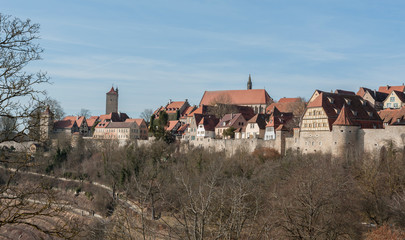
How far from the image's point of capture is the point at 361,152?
1542 inches

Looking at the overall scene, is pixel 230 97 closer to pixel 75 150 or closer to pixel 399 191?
pixel 75 150

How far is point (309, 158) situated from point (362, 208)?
30.8 feet

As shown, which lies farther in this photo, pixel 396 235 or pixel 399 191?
pixel 399 191

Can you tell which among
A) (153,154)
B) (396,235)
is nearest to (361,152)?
(396,235)

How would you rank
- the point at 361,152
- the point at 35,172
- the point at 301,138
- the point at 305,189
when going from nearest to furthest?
the point at 305,189 < the point at 361,152 < the point at 301,138 < the point at 35,172

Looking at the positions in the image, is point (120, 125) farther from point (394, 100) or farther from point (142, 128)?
point (394, 100)

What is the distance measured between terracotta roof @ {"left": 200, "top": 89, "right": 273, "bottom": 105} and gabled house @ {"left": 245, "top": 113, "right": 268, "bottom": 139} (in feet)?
73.4

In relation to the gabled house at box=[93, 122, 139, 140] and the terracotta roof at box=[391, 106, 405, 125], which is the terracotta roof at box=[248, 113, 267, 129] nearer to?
the terracotta roof at box=[391, 106, 405, 125]

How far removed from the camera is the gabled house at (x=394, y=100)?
57.4 m

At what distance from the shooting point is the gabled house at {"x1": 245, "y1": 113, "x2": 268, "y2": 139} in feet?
173

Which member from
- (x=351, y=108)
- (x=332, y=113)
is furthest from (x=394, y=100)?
(x=332, y=113)

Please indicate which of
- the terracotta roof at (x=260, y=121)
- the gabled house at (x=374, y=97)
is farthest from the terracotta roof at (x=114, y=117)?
the gabled house at (x=374, y=97)

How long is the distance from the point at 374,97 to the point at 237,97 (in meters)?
25.4

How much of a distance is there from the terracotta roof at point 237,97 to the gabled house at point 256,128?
22.4 meters
